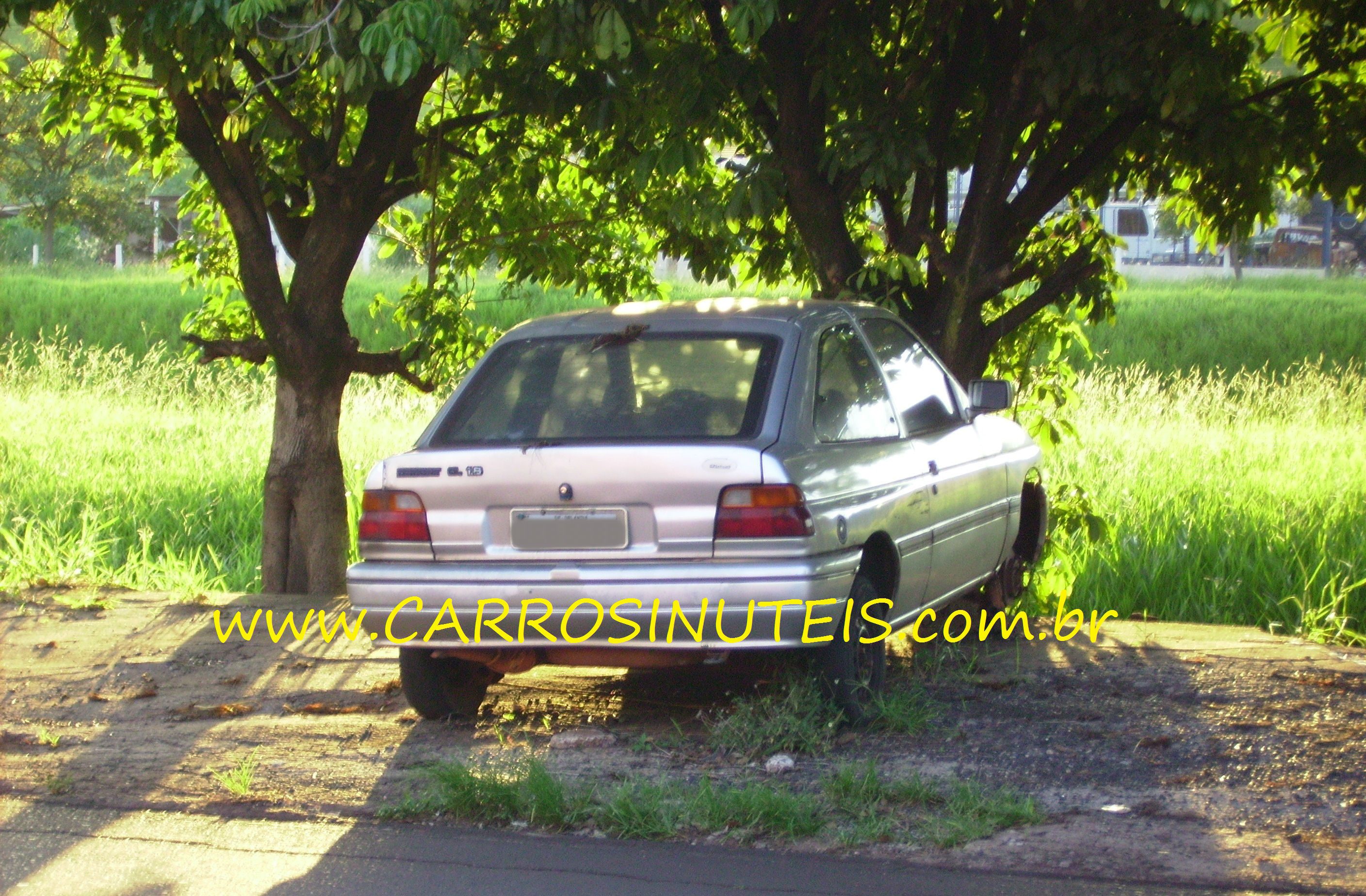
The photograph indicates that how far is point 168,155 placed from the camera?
9797 mm

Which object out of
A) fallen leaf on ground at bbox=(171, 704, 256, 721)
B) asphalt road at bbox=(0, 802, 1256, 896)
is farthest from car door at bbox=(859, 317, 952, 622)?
fallen leaf on ground at bbox=(171, 704, 256, 721)

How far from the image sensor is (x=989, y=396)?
281 inches

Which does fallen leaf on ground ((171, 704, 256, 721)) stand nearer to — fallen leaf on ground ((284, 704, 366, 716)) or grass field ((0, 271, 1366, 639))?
fallen leaf on ground ((284, 704, 366, 716))

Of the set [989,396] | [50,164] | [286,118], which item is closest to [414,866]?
[989,396]

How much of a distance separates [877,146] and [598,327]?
2.38 meters

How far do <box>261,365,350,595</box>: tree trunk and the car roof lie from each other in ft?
9.98

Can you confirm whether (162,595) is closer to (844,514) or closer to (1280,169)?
(844,514)

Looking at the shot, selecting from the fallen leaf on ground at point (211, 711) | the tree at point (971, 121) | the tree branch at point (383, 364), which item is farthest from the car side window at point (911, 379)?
the tree branch at point (383, 364)

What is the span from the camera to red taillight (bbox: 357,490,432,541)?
5348 millimetres

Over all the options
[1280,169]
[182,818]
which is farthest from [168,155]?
[1280,169]

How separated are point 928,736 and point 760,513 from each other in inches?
45.8

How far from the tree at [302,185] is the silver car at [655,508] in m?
2.42

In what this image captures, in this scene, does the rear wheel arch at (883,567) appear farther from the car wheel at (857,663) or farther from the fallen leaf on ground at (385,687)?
the fallen leaf on ground at (385,687)

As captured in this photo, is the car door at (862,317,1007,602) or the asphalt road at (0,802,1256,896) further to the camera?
the car door at (862,317,1007,602)
